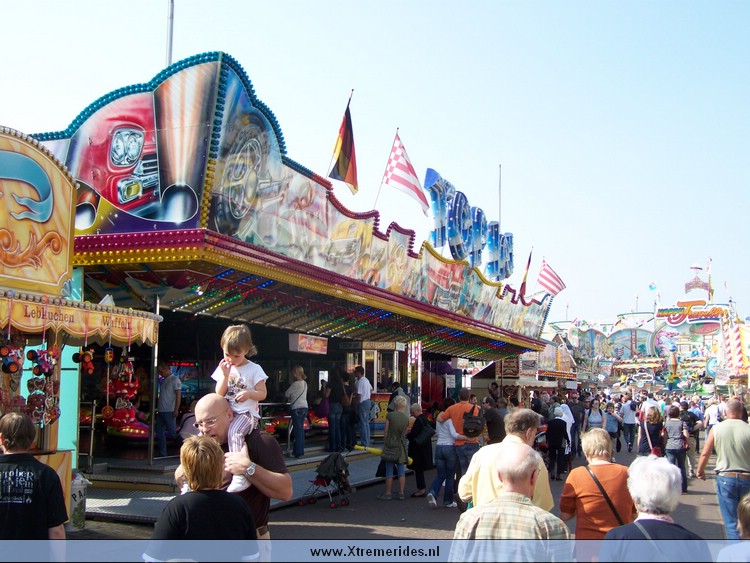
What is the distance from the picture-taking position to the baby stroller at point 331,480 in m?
11.4

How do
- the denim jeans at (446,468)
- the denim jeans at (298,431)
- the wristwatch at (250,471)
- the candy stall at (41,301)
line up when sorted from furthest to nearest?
the denim jeans at (298,431) < the denim jeans at (446,468) < the candy stall at (41,301) < the wristwatch at (250,471)

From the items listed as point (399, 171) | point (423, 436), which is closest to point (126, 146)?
point (423, 436)

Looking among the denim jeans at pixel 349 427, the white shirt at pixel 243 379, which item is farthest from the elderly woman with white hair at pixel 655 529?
the denim jeans at pixel 349 427

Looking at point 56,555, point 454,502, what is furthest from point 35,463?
point 454,502

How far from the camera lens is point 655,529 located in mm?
3613

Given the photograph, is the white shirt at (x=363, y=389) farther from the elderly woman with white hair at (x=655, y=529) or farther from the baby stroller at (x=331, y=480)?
the elderly woman with white hair at (x=655, y=529)

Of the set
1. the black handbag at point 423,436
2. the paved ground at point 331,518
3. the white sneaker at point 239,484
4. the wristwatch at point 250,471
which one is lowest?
the paved ground at point 331,518

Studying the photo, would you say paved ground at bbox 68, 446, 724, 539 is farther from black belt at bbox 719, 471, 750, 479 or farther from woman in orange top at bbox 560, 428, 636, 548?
woman in orange top at bbox 560, 428, 636, 548

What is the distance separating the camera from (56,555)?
4492 mm

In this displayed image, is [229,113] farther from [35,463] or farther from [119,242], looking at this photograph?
[35,463]

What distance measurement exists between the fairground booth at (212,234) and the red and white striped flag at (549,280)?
1070 centimetres

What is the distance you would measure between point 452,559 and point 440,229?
18.6m

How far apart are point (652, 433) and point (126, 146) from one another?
1062 cm

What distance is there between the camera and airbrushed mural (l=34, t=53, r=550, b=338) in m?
11.2
